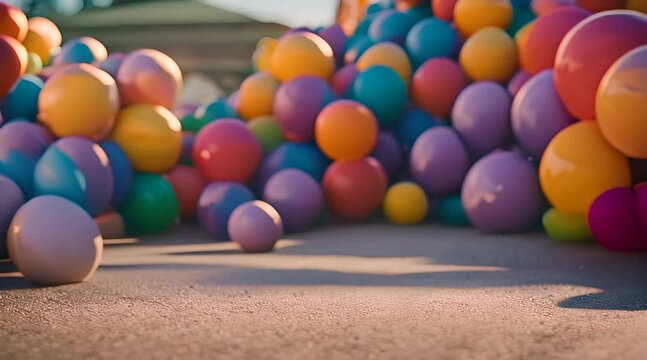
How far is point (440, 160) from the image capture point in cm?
457

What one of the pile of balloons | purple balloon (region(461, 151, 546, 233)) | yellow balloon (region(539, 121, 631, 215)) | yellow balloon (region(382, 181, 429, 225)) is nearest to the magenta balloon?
the pile of balloons

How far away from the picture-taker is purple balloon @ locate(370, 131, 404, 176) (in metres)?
4.88

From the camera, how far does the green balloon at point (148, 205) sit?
13.6 ft

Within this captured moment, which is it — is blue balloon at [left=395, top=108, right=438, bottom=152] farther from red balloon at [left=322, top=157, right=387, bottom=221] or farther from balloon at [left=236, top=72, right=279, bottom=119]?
balloon at [left=236, top=72, right=279, bottom=119]

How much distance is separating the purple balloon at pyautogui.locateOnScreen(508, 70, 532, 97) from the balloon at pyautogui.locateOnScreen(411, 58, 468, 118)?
42cm

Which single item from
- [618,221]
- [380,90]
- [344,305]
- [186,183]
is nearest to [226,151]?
[186,183]

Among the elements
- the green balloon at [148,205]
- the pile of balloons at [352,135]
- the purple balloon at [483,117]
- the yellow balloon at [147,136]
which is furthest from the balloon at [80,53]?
the purple balloon at [483,117]

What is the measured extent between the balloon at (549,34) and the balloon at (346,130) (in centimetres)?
112

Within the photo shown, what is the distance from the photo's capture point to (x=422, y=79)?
490 cm

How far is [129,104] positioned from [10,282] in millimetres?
1728

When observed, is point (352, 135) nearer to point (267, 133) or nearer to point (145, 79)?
point (267, 133)

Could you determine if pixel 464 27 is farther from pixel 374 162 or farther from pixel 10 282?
pixel 10 282

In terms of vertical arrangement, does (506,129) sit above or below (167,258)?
above

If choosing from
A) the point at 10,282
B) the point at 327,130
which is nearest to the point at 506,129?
the point at 327,130
